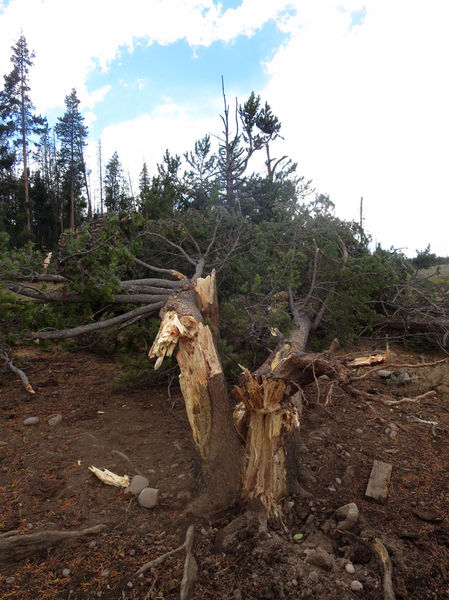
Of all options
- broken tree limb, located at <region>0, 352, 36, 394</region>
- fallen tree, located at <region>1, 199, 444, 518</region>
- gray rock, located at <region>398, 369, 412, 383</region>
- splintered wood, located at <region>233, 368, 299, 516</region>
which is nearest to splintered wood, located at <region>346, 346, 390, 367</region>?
fallen tree, located at <region>1, 199, 444, 518</region>

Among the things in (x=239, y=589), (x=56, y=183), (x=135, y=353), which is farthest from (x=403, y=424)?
(x=56, y=183)

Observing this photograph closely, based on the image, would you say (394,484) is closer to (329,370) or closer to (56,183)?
(329,370)

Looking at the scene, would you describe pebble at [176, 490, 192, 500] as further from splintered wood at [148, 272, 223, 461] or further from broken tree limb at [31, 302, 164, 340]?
broken tree limb at [31, 302, 164, 340]

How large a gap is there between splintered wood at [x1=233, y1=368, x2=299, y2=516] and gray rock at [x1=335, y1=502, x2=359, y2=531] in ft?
1.37

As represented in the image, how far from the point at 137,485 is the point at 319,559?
1546 millimetres

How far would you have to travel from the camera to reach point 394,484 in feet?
9.96

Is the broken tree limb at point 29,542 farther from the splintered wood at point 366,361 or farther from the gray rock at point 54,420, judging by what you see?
the splintered wood at point 366,361

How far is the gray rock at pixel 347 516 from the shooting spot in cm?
246

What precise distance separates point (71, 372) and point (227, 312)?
3.20m

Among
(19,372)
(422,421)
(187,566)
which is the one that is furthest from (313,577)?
(19,372)

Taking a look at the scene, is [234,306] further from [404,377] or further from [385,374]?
[404,377]

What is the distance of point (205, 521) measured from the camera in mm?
2562

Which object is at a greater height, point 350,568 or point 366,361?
point 366,361

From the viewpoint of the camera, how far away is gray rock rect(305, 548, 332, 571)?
6.91 feet
